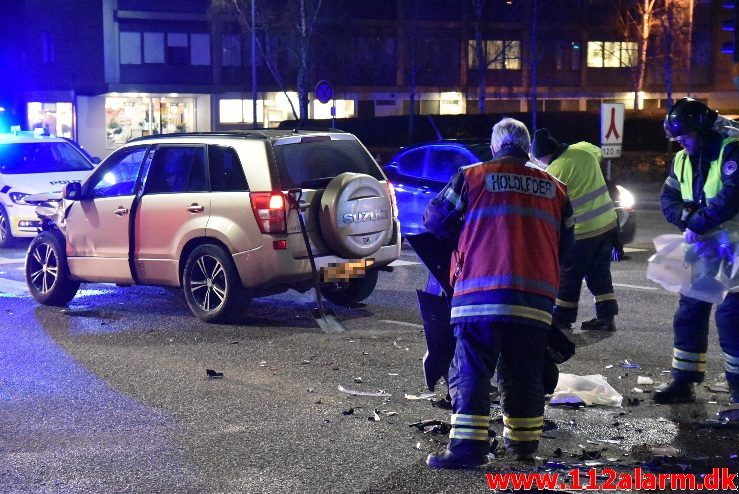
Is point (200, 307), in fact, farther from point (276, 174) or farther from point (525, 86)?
point (525, 86)

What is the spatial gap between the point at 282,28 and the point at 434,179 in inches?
1617

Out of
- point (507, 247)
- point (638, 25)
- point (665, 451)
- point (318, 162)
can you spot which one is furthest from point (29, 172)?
point (638, 25)

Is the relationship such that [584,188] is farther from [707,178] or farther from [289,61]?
[289,61]

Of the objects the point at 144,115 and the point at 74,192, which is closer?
the point at 74,192

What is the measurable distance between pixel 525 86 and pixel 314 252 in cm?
5687

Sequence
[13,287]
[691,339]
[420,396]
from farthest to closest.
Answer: [13,287] → [420,396] → [691,339]

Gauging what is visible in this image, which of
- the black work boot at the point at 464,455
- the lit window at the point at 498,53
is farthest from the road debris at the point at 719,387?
the lit window at the point at 498,53

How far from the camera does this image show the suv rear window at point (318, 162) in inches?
398

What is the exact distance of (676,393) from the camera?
7148mm

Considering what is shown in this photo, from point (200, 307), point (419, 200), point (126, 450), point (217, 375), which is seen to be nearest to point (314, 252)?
point (200, 307)

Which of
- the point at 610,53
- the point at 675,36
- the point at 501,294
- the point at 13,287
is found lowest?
the point at 13,287

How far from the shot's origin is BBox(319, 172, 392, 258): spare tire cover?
32.5ft

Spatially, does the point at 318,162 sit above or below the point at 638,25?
below

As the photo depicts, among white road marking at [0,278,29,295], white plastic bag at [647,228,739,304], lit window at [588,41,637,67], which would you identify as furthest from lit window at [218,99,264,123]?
white plastic bag at [647,228,739,304]
